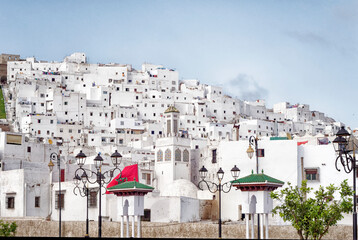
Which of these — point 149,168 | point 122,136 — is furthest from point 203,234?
point 122,136

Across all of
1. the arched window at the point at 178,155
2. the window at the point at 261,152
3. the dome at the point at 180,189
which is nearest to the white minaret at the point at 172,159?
the arched window at the point at 178,155

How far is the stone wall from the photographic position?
109ft

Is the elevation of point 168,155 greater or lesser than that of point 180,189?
greater

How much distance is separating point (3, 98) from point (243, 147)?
6594 cm

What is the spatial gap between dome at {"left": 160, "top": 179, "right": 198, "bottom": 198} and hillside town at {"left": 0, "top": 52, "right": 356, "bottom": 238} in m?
0.07

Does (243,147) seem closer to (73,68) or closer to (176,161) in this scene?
(176,161)

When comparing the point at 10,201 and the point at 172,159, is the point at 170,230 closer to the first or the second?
the point at 10,201

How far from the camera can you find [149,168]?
53312mm

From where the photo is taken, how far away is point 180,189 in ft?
150

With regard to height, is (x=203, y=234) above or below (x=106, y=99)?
below

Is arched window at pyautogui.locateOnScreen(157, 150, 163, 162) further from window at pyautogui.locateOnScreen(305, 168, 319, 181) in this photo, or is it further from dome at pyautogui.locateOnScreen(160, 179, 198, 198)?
window at pyautogui.locateOnScreen(305, 168, 319, 181)

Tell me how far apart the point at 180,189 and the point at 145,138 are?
35.3 m

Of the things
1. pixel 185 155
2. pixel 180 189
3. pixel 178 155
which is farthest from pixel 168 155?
pixel 180 189

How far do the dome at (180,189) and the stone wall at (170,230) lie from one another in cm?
863
